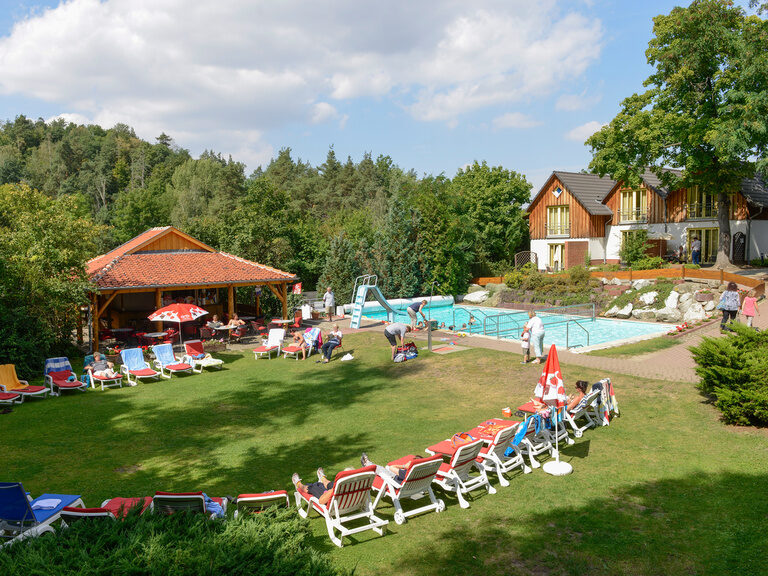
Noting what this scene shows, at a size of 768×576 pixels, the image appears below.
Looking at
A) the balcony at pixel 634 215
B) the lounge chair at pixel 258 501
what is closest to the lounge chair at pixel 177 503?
the lounge chair at pixel 258 501

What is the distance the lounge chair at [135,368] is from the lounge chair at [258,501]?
9.89 m

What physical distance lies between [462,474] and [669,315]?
1957cm

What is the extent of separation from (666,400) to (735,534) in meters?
5.50

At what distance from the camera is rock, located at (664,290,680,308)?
78.9 feet

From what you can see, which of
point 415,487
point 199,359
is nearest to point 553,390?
point 415,487

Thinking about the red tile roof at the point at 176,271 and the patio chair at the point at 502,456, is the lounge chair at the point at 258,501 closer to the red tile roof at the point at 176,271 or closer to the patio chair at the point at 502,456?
the patio chair at the point at 502,456

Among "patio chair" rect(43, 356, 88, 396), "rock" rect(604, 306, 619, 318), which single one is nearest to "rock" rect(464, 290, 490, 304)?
"rock" rect(604, 306, 619, 318)

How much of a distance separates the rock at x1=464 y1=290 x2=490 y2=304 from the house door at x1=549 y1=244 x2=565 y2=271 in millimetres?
8038

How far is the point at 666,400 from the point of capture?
11.0 metres

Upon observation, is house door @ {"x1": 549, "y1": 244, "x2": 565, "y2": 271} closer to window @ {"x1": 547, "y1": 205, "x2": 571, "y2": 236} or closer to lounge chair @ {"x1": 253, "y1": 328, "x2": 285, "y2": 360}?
window @ {"x1": 547, "y1": 205, "x2": 571, "y2": 236}

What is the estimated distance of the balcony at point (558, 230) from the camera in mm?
38156

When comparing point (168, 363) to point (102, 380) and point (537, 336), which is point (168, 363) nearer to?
point (102, 380)

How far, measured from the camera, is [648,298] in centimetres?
2517

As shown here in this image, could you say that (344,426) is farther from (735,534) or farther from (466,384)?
(735,534)
